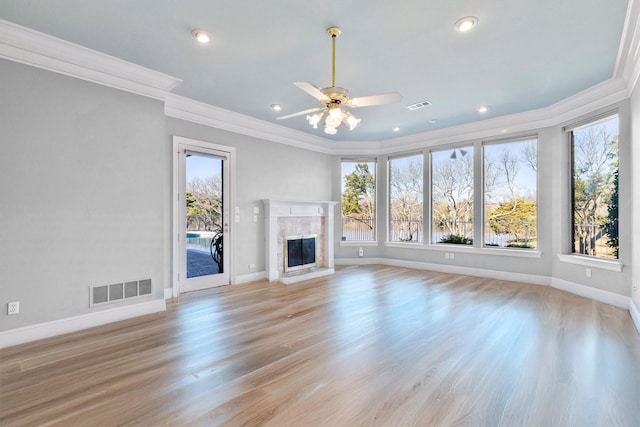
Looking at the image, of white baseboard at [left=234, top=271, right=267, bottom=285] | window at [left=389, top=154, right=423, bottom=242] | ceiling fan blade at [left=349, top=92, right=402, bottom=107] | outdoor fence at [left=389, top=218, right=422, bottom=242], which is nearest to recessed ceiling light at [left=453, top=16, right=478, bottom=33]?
ceiling fan blade at [left=349, top=92, right=402, bottom=107]

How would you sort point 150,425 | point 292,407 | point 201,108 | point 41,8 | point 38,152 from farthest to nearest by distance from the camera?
point 201,108
point 38,152
point 41,8
point 292,407
point 150,425

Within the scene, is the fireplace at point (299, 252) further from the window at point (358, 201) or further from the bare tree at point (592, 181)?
the bare tree at point (592, 181)

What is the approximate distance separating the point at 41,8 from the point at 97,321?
309 centimetres

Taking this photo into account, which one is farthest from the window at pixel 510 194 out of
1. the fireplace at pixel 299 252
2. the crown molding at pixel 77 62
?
the crown molding at pixel 77 62

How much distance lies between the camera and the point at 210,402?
2037mm

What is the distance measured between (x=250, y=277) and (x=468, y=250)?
427 cm

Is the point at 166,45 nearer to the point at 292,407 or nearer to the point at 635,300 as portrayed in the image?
the point at 292,407

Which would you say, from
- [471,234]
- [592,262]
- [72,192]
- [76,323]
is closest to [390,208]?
[471,234]

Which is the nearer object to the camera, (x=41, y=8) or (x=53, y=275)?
(x=41, y=8)

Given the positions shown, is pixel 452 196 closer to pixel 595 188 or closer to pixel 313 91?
pixel 595 188

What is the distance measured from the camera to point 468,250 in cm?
611

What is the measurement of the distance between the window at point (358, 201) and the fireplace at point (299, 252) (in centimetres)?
116

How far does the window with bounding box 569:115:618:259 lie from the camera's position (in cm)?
429

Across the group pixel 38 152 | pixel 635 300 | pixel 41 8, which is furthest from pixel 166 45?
pixel 635 300
